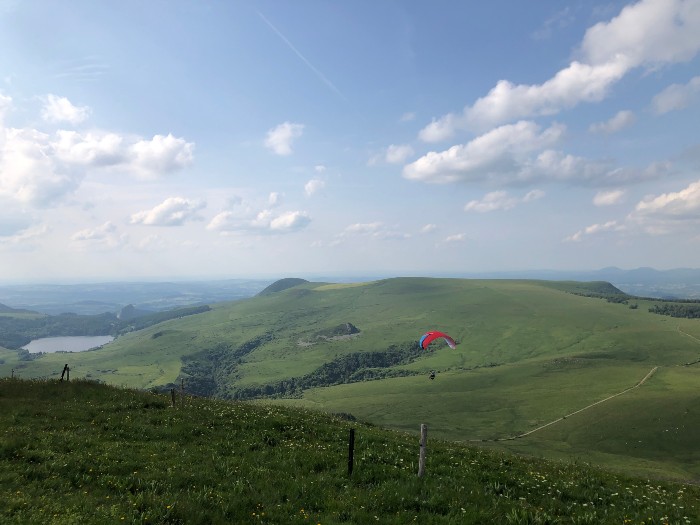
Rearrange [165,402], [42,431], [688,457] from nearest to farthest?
[42,431]
[165,402]
[688,457]

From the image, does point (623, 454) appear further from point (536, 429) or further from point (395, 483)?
point (395, 483)

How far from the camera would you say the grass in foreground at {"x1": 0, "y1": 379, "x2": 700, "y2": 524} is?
11688 mm

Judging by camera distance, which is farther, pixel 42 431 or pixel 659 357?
pixel 659 357

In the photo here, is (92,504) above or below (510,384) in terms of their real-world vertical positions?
above

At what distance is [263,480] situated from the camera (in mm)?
14258

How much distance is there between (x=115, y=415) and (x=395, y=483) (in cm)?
1785

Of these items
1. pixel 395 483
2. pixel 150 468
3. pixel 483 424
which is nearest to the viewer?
pixel 395 483

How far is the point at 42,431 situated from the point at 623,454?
4311 inches

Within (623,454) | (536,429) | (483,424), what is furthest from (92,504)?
(483,424)

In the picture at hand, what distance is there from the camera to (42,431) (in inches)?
768

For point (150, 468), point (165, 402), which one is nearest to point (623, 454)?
point (165, 402)

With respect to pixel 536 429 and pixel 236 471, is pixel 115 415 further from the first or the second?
pixel 536 429

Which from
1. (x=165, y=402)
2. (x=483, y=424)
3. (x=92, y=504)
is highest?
(x=92, y=504)

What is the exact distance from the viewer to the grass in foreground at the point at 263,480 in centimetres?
1169
